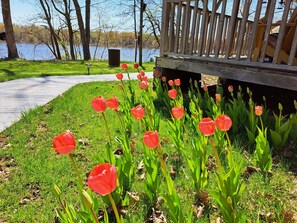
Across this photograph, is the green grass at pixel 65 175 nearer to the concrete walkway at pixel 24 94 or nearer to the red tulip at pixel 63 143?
the concrete walkway at pixel 24 94

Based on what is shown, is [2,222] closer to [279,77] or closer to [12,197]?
[12,197]

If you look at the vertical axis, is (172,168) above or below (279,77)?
below

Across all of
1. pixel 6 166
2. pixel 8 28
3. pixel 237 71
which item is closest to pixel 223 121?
pixel 6 166

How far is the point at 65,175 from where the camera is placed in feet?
7.27

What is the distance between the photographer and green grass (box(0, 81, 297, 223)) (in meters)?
1.78

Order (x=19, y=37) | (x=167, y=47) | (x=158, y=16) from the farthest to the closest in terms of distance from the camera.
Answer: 1. (x=19, y=37)
2. (x=158, y=16)
3. (x=167, y=47)

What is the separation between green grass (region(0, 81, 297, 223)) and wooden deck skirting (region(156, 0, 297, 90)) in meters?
1.27

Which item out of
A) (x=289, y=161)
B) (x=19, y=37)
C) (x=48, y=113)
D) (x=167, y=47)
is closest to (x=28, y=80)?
(x=48, y=113)

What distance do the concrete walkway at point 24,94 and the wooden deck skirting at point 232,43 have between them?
7.10 ft

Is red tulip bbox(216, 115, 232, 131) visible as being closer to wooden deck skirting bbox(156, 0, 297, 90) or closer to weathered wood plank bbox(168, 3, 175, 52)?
wooden deck skirting bbox(156, 0, 297, 90)

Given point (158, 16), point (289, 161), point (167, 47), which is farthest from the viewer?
point (158, 16)

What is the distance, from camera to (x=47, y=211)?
179 centimetres

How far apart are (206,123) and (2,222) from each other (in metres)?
1.42

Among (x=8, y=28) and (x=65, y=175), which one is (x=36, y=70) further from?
(x=65, y=175)
